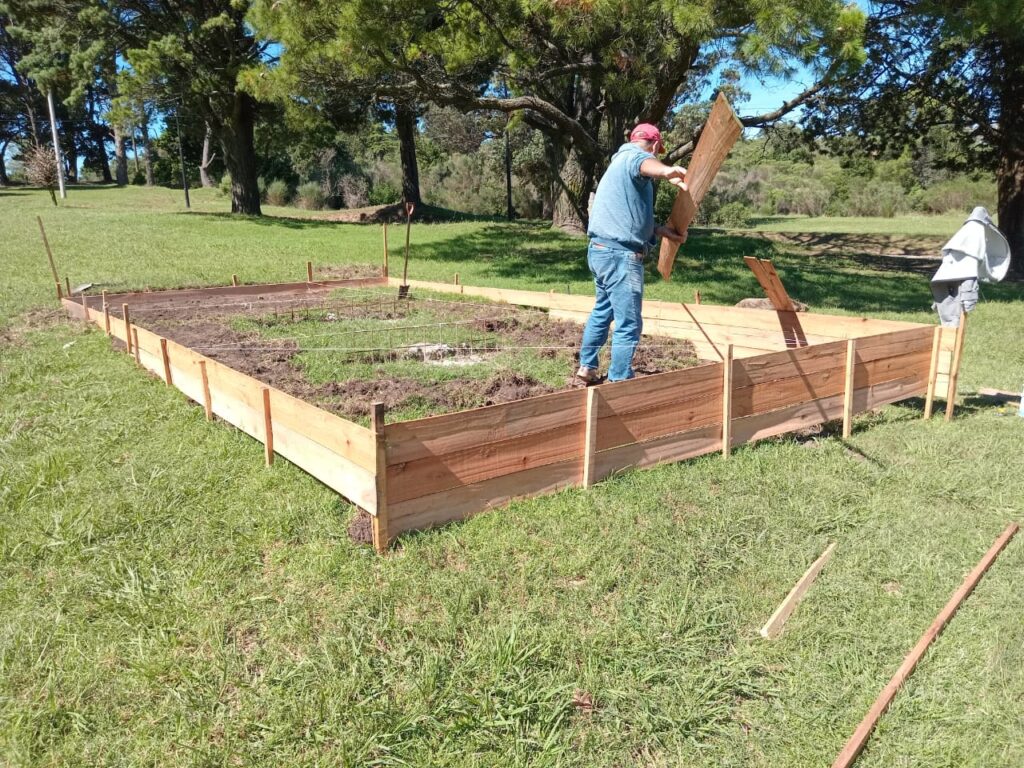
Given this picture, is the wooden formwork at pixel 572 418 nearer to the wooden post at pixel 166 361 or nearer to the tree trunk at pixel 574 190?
the wooden post at pixel 166 361

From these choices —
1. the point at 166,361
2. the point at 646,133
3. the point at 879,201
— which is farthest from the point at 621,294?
the point at 879,201

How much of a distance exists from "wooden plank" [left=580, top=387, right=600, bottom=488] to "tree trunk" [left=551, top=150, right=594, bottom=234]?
11.6 metres

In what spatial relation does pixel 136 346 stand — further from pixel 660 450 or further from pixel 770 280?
pixel 770 280

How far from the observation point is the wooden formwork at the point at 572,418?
296cm

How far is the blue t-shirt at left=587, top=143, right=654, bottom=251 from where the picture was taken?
14.6 feet

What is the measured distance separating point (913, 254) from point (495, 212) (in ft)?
61.7

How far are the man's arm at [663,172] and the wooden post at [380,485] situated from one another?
7.41 ft

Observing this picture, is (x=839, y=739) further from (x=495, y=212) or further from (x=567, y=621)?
(x=495, y=212)

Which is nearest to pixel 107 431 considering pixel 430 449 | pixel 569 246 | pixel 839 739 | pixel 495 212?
pixel 430 449

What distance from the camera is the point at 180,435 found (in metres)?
4.18

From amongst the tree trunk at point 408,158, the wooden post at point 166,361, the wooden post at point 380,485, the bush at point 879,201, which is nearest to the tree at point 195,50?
the tree trunk at point 408,158

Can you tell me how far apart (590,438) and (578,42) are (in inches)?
320

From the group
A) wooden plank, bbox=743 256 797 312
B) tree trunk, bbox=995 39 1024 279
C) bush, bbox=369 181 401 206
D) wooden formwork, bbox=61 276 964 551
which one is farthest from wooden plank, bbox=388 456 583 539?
bush, bbox=369 181 401 206

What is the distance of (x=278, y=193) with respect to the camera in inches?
1270
